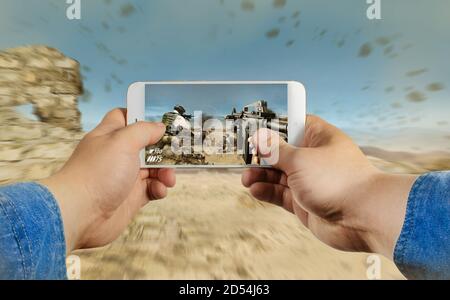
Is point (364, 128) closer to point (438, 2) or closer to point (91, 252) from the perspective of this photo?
point (438, 2)

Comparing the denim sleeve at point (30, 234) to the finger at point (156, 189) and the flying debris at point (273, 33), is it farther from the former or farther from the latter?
the flying debris at point (273, 33)

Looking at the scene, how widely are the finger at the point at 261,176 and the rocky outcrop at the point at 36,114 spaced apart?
0.40m

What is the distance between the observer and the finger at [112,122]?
72cm

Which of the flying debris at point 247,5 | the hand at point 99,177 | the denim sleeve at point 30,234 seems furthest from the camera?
the flying debris at point 247,5

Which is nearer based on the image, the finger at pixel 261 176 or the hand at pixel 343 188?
the hand at pixel 343 188

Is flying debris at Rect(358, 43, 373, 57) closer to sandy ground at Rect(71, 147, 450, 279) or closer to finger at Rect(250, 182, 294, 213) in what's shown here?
sandy ground at Rect(71, 147, 450, 279)

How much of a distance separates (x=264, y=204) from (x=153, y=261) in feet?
0.93

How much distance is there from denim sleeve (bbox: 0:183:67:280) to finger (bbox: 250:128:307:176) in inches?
13.8

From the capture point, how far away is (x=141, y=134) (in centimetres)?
67

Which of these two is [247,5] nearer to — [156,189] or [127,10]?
[127,10]

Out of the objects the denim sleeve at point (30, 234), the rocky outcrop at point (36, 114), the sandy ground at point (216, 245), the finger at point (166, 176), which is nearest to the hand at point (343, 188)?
the sandy ground at point (216, 245)

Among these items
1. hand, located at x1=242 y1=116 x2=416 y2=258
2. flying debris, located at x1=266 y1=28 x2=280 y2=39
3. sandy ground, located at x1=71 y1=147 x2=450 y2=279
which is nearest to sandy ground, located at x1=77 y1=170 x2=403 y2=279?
sandy ground, located at x1=71 y1=147 x2=450 y2=279

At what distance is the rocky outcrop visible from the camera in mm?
884

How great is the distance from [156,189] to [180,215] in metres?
0.12
